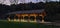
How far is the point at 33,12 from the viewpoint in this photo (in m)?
13.2

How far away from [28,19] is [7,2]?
567cm

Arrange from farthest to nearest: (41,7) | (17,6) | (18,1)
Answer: (18,1)
(17,6)
(41,7)

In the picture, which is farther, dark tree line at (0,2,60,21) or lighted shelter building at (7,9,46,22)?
dark tree line at (0,2,60,21)

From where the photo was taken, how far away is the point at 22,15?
45.0ft

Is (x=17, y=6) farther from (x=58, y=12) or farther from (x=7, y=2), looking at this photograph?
(x=58, y=12)

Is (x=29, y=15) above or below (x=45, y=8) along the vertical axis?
below

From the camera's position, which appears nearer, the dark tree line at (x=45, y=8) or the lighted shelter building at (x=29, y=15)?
the lighted shelter building at (x=29, y=15)

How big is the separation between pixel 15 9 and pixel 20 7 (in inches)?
A: 17.6

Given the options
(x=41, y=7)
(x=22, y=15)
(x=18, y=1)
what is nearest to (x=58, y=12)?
(x=41, y=7)

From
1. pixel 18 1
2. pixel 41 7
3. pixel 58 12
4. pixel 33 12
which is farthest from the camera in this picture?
pixel 18 1

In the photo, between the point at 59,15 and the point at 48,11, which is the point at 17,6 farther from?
the point at 59,15

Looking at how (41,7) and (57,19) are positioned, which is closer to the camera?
(57,19)

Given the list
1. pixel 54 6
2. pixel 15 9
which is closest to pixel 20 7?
pixel 15 9

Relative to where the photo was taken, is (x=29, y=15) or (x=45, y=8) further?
(x=45, y=8)
